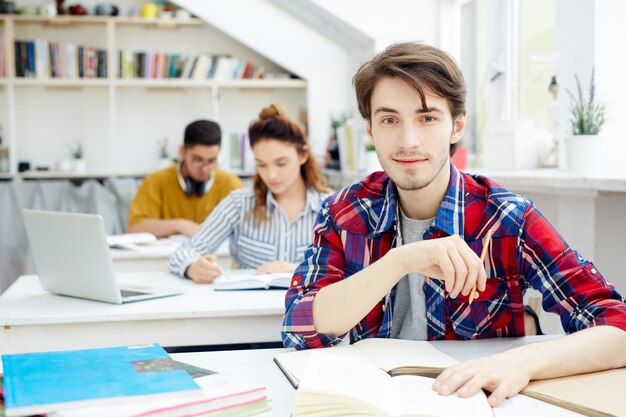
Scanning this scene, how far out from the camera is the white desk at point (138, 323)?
1874 millimetres

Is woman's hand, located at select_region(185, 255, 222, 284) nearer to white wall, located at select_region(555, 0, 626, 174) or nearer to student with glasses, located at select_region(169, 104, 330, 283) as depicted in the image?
student with glasses, located at select_region(169, 104, 330, 283)

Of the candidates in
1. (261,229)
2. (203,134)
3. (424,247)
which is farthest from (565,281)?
(203,134)

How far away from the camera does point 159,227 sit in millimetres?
4055

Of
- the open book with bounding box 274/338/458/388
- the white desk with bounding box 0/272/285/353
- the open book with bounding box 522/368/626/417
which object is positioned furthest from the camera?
the white desk with bounding box 0/272/285/353

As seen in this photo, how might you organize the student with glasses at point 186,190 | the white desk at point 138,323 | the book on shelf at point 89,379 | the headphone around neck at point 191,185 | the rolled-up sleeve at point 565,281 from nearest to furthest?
the book on shelf at point 89,379, the rolled-up sleeve at point 565,281, the white desk at point 138,323, the student with glasses at point 186,190, the headphone around neck at point 191,185

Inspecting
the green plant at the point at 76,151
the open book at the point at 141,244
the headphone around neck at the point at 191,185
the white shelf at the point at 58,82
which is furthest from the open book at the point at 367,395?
the green plant at the point at 76,151

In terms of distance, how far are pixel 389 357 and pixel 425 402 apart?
0.80 feet

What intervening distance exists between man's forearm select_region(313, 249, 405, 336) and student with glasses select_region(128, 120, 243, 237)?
8.99 ft

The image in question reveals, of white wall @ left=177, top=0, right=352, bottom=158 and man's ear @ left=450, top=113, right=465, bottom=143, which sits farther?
white wall @ left=177, top=0, right=352, bottom=158

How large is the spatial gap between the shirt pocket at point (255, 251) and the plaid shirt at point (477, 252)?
1171 millimetres

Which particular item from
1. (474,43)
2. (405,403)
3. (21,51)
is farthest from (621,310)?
(21,51)

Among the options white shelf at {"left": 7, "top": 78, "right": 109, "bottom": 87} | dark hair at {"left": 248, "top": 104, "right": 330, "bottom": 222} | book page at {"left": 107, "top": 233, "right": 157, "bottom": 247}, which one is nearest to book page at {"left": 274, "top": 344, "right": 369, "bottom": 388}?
dark hair at {"left": 248, "top": 104, "right": 330, "bottom": 222}

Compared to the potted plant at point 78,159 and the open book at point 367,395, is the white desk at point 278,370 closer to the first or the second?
the open book at point 367,395

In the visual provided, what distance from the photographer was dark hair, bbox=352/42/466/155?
1.54 metres
